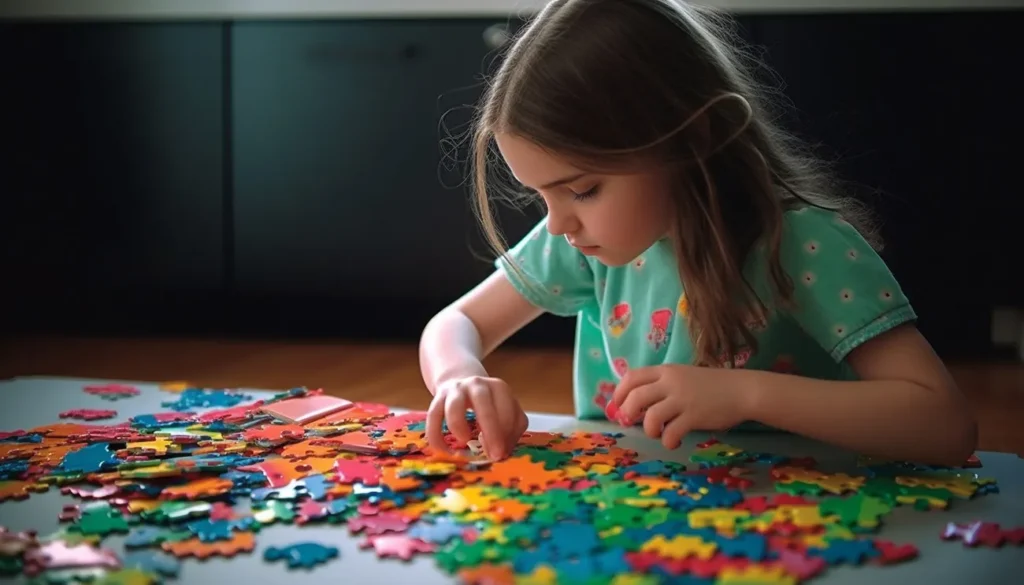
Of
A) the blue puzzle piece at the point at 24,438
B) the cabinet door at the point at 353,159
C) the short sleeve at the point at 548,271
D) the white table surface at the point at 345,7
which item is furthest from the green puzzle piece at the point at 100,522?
the cabinet door at the point at 353,159

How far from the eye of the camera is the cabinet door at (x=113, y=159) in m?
2.69

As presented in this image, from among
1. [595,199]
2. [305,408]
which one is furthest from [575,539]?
[305,408]

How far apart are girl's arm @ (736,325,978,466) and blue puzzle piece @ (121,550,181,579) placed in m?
0.49

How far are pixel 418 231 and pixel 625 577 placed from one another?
2.03 metres

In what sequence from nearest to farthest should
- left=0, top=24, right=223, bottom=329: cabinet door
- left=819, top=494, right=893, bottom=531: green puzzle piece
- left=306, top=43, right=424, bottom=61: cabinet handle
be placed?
1. left=819, top=494, right=893, bottom=531: green puzzle piece
2. left=306, top=43, right=424, bottom=61: cabinet handle
3. left=0, top=24, right=223, bottom=329: cabinet door

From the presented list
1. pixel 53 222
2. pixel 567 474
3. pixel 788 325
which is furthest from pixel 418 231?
pixel 567 474

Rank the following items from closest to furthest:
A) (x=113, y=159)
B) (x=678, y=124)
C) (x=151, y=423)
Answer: (x=678, y=124) < (x=151, y=423) < (x=113, y=159)

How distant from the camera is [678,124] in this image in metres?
0.96

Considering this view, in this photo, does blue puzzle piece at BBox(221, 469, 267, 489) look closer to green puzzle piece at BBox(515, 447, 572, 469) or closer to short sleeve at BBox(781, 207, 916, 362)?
green puzzle piece at BBox(515, 447, 572, 469)

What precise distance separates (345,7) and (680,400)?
191cm

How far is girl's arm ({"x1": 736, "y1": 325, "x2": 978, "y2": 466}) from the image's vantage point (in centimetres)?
89

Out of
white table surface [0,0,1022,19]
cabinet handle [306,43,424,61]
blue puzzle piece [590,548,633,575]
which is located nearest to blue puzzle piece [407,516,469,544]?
blue puzzle piece [590,548,633,575]

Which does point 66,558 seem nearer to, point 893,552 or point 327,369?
point 893,552

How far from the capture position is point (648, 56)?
95 centimetres
